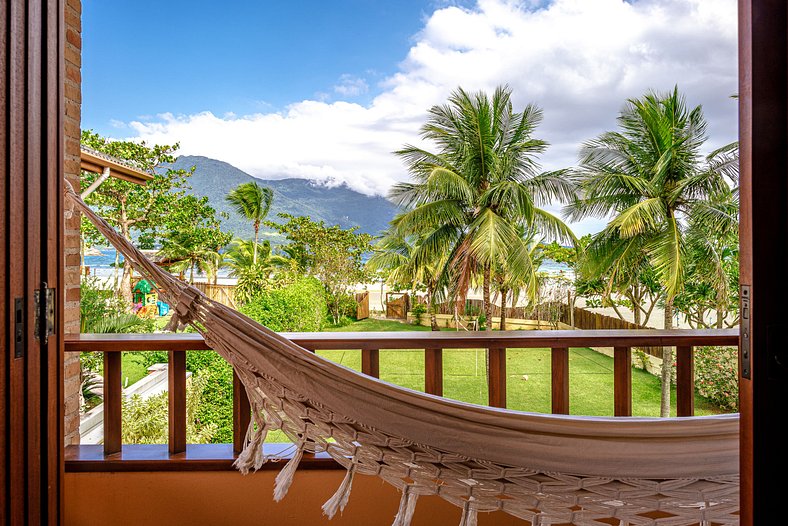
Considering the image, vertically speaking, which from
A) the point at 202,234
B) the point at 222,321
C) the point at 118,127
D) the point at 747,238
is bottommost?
the point at 222,321

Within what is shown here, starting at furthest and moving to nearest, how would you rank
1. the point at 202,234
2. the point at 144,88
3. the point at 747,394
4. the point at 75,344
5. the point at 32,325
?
1. the point at 144,88
2. the point at 202,234
3. the point at 75,344
4. the point at 32,325
5. the point at 747,394

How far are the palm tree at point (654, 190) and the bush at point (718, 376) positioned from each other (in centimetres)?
105

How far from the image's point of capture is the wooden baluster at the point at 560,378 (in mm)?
1169

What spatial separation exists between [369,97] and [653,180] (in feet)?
51.2

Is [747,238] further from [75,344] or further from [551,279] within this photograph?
[551,279]

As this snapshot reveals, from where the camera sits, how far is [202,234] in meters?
12.0

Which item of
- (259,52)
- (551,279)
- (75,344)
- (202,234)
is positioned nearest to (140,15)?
(259,52)

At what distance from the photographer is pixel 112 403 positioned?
1.15 m

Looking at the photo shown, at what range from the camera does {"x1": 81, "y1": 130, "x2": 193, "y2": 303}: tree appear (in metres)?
9.80

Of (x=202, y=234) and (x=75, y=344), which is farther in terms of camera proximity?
(x=202, y=234)

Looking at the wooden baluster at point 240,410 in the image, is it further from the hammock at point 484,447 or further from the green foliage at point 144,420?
the green foliage at point 144,420

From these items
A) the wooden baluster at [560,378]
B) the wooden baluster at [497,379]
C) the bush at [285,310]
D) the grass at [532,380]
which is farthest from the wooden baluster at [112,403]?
the grass at [532,380]

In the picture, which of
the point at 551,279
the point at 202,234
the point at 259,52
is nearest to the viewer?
the point at 551,279

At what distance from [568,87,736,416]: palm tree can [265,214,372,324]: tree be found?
19.6ft
